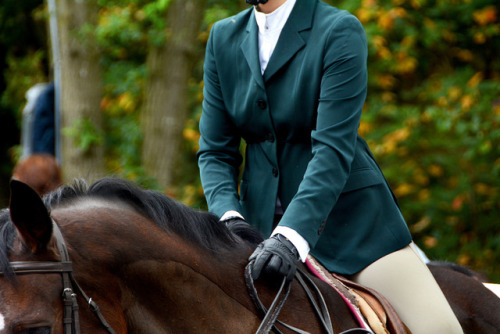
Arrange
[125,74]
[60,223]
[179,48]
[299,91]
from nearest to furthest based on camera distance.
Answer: [60,223], [299,91], [179,48], [125,74]

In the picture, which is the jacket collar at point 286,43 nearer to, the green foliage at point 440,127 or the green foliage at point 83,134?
the green foliage at point 83,134

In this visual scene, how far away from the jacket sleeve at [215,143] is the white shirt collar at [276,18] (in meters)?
0.24

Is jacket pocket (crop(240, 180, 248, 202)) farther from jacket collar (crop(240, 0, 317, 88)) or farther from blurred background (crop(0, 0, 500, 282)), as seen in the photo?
blurred background (crop(0, 0, 500, 282))

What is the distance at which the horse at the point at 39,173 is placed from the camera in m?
5.61

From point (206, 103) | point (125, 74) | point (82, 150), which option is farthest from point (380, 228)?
point (125, 74)

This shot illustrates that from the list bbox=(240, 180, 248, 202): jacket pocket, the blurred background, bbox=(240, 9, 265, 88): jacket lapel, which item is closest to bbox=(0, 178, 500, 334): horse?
bbox=(240, 180, 248, 202): jacket pocket

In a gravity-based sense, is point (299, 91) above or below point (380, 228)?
above

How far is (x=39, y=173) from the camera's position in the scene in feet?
19.0

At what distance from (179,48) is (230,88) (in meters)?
5.37

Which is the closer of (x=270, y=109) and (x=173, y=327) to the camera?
(x=173, y=327)

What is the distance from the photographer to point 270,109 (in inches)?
105

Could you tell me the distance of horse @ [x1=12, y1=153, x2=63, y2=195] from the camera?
18.4 feet

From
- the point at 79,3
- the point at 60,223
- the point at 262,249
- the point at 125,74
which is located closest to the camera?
the point at 60,223

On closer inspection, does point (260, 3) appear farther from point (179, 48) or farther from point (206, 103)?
point (179, 48)
